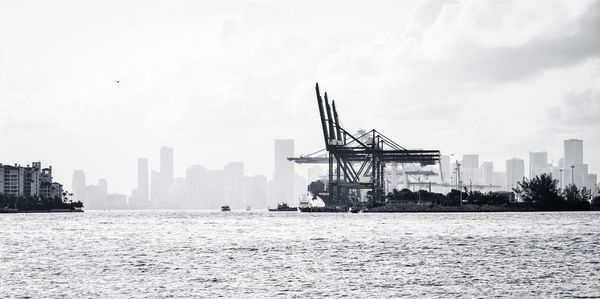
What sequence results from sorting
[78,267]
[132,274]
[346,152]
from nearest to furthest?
[132,274]
[78,267]
[346,152]

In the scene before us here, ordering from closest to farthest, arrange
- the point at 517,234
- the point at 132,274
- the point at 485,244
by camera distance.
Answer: the point at 132,274
the point at 485,244
the point at 517,234

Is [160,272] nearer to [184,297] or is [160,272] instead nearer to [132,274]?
[132,274]

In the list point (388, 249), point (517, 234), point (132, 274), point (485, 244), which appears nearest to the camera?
point (132, 274)

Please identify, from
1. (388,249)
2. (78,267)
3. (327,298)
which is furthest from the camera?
(388,249)

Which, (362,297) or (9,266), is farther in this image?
(9,266)

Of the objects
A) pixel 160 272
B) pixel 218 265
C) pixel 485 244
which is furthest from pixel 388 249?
pixel 160 272

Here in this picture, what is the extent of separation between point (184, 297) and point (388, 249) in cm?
2846

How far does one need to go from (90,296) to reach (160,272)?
9.63 metres

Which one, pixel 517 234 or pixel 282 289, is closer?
pixel 282 289

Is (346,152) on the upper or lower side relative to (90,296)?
upper

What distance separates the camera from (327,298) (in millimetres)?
35094

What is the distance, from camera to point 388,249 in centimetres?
6197

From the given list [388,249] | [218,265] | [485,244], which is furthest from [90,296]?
[485,244]

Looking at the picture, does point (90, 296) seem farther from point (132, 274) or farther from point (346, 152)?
point (346, 152)
